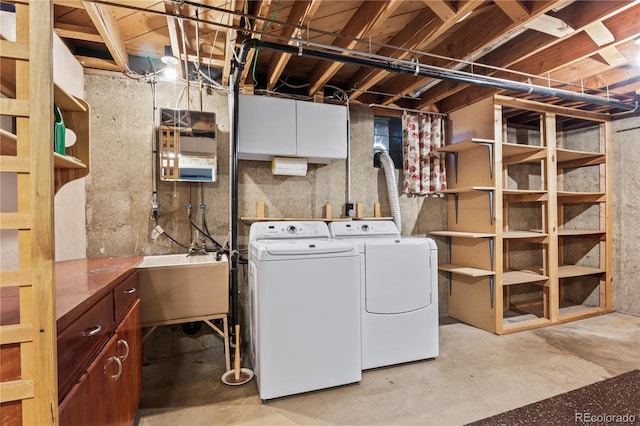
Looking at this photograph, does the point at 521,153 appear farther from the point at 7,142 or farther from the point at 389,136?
the point at 7,142

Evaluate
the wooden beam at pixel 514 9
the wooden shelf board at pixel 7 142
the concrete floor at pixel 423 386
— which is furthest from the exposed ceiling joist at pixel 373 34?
the concrete floor at pixel 423 386

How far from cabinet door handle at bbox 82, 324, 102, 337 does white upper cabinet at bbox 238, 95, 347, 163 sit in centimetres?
172

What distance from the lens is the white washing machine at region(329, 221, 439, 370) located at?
7.86 feet

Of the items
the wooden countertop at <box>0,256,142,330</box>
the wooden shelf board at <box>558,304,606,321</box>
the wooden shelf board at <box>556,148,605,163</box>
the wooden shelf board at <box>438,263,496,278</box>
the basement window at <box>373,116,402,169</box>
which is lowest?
the wooden shelf board at <box>558,304,606,321</box>

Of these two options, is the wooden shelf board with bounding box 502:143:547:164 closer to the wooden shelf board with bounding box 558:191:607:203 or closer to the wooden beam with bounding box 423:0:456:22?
the wooden shelf board with bounding box 558:191:607:203

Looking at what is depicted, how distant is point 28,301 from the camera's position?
720 millimetres

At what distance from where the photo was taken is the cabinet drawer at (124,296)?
4.77 feet

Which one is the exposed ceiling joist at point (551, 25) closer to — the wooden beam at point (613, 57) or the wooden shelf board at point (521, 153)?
the wooden beam at point (613, 57)

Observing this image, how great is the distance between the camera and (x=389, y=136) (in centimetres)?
359

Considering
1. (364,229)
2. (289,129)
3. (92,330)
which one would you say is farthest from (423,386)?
(289,129)

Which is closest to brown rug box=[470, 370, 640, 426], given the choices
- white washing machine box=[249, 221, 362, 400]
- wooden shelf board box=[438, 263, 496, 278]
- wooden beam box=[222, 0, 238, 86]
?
white washing machine box=[249, 221, 362, 400]

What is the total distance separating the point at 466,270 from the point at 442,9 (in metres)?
2.38

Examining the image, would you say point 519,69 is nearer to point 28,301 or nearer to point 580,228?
point 580,228

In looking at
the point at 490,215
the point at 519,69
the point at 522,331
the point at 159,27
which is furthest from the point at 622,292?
the point at 159,27
